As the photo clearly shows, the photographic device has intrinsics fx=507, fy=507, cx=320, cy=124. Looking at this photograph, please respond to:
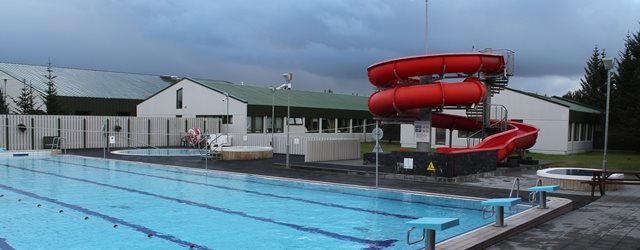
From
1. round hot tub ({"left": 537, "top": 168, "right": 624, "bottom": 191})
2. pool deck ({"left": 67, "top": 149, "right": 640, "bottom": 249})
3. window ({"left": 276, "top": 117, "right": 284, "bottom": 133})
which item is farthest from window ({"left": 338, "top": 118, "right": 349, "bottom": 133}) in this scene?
round hot tub ({"left": 537, "top": 168, "right": 624, "bottom": 191})

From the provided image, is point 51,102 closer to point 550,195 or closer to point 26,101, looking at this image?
point 26,101

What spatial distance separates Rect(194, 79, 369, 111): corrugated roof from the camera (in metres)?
41.0

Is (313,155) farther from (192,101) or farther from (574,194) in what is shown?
(192,101)

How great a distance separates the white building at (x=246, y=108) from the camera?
128ft

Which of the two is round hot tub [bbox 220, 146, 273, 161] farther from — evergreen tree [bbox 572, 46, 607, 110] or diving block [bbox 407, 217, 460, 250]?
evergreen tree [bbox 572, 46, 607, 110]

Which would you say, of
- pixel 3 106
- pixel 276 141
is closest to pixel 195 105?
pixel 276 141

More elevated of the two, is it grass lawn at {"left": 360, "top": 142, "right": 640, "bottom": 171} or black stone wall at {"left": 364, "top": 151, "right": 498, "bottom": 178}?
black stone wall at {"left": 364, "top": 151, "right": 498, "bottom": 178}

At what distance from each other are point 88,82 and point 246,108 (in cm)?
2470

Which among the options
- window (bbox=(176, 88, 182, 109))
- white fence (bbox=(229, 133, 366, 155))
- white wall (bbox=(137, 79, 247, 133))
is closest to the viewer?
white fence (bbox=(229, 133, 366, 155))

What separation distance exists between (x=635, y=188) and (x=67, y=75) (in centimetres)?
5375

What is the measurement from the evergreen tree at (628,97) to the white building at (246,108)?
18.2m

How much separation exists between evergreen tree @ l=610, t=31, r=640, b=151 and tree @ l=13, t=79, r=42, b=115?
45669 mm

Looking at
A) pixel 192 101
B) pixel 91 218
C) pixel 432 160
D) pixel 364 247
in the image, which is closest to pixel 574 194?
pixel 432 160

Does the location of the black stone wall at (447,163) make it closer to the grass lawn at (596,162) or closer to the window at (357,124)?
the grass lawn at (596,162)
